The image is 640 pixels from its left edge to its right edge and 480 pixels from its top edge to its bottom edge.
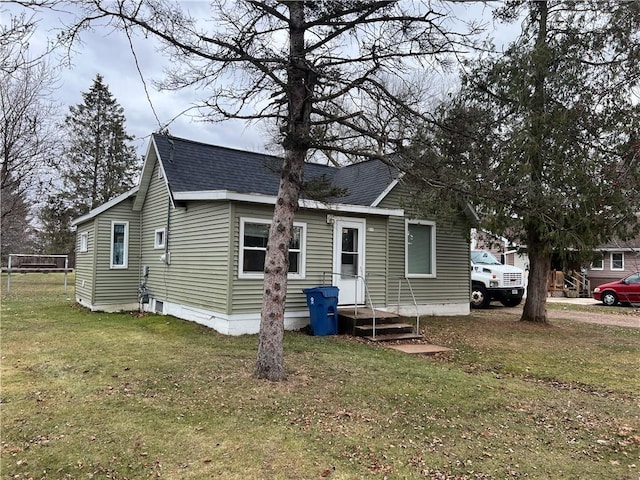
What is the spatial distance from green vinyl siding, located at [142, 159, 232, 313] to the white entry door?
2.75 metres

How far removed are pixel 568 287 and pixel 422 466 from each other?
2651cm

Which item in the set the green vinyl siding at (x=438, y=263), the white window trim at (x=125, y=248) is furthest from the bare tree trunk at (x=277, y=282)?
the white window trim at (x=125, y=248)

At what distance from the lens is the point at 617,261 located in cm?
2566

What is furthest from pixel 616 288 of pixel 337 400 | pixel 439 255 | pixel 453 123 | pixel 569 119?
pixel 337 400

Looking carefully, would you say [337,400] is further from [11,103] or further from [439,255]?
[11,103]

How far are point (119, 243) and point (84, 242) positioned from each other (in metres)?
1.93

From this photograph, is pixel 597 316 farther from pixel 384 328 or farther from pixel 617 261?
pixel 617 261

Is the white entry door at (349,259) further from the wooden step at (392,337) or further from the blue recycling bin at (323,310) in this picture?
the wooden step at (392,337)

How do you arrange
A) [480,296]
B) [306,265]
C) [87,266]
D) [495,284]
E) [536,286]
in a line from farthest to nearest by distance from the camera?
[480,296] < [495,284] < [87,266] < [536,286] < [306,265]

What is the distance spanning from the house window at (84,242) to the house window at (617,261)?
26314 mm

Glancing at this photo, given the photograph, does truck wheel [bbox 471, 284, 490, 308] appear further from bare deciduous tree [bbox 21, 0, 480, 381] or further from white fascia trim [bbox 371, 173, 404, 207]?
bare deciduous tree [bbox 21, 0, 480, 381]

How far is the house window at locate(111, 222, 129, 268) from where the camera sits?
1325cm

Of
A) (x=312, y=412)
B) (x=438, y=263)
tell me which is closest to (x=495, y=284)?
(x=438, y=263)

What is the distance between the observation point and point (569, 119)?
862 centimetres
